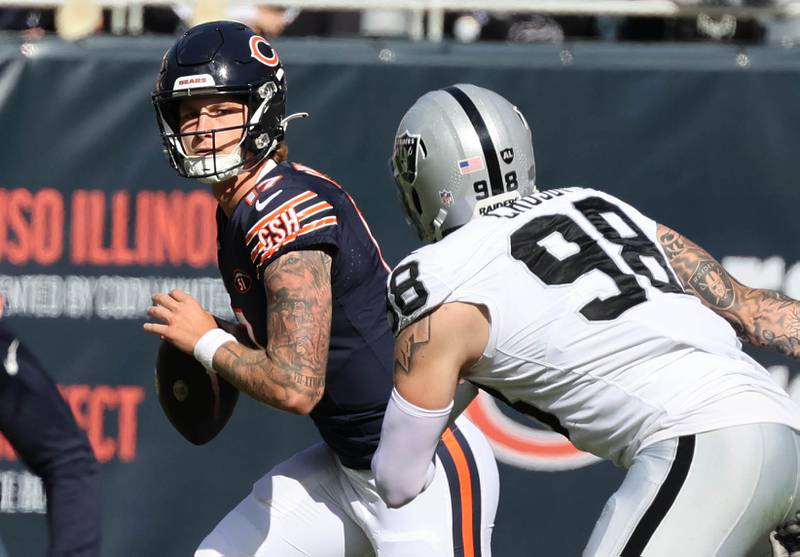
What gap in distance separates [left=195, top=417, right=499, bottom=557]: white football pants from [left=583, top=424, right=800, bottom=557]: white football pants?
0.93 metres

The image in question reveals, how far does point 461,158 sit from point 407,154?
0.15 metres

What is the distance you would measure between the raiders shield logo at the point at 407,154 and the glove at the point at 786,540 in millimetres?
1156

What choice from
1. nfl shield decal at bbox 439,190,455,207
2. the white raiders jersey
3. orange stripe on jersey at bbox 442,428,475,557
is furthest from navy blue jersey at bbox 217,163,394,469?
the white raiders jersey

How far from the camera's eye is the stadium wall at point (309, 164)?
5.39m

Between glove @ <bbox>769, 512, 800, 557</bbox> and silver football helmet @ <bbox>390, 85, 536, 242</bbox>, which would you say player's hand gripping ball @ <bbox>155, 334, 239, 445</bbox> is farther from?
glove @ <bbox>769, 512, 800, 557</bbox>

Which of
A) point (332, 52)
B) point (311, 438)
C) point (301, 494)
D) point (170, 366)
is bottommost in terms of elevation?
point (311, 438)

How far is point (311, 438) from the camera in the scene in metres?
5.40

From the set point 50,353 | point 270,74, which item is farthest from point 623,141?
point 50,353

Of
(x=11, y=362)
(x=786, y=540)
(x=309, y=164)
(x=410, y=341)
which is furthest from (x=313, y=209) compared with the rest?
(x=309, y=164)

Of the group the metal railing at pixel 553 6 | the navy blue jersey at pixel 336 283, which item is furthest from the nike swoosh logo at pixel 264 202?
the metal railing at pixel 553 6

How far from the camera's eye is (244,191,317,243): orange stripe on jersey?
11.8 ft

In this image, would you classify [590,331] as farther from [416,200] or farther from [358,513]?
[358,513]

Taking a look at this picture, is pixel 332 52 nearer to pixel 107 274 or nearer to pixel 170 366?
pixel 107 274

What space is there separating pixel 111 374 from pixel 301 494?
1673 millimetres
